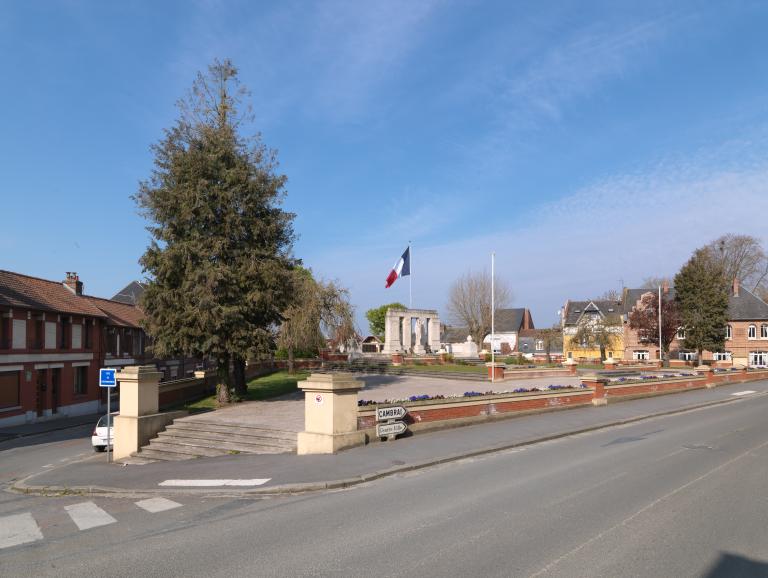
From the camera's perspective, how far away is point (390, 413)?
1555 centimetres

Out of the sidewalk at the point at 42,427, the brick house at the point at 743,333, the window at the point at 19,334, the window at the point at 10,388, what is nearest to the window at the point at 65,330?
the window at the point at 19,334

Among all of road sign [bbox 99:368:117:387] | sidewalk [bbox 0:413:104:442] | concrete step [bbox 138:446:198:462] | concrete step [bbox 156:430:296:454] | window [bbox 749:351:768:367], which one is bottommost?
sidewalk [bbox 0:413:104:442]

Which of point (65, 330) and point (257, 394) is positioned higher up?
point (65, 330)

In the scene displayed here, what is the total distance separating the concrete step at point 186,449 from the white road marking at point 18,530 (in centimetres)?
616

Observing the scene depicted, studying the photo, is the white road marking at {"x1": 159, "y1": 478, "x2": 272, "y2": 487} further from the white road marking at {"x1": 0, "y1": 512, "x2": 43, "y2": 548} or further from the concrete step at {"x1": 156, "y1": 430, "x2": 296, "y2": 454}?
the concrete step at {"x1": 156, "y1": 430, "x2": 296, "y2": 454}

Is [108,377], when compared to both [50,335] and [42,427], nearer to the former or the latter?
[42,427]

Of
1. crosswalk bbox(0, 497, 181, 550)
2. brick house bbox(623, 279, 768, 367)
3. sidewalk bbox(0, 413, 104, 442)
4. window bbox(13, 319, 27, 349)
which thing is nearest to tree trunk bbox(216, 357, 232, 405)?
sidewalk bbox(0, 413, 104, 442)

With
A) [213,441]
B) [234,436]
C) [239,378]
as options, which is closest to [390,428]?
[234,436]

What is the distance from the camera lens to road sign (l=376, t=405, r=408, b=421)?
15.3 m

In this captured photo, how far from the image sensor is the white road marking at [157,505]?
9930 mm

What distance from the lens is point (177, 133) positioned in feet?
75.9

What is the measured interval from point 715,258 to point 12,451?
248 feet

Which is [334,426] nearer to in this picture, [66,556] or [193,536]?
[193,536]

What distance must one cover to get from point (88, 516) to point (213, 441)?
736cm
